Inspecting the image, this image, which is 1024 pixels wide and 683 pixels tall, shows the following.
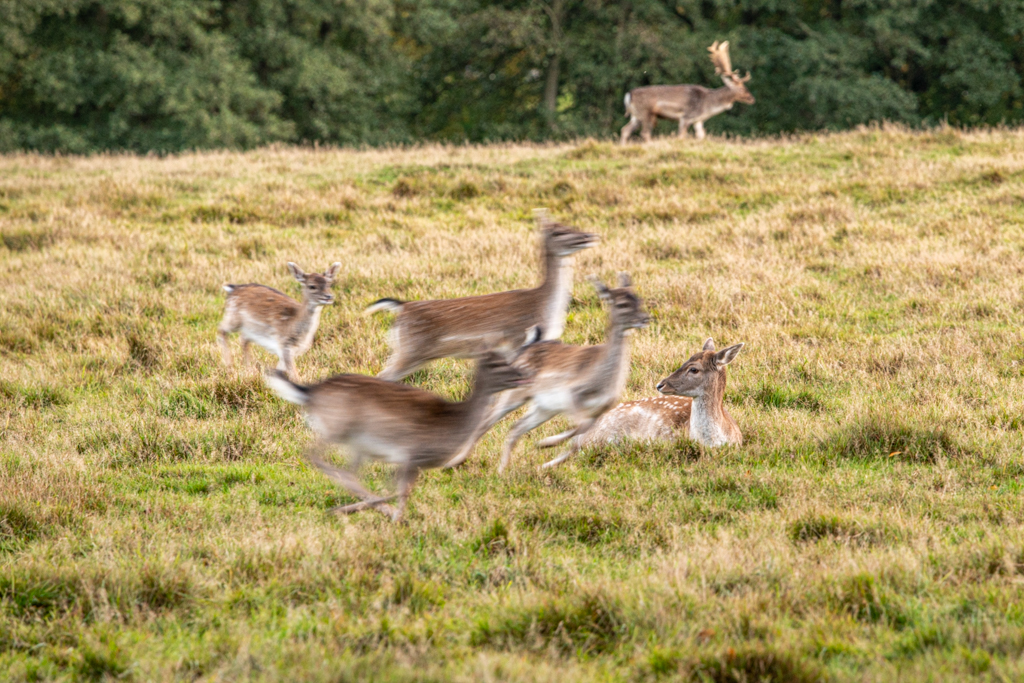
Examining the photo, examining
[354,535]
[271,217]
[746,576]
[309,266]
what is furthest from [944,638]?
[271,217]

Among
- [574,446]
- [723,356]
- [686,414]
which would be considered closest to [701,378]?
[723,356]

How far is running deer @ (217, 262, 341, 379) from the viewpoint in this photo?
8.27 m

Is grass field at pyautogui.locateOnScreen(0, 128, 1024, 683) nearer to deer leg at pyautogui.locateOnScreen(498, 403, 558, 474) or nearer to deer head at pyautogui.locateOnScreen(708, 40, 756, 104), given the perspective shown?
deer leg at pyautogui.locateOnScreen(498, 403, 558, 474)

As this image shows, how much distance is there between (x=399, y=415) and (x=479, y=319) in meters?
1.82

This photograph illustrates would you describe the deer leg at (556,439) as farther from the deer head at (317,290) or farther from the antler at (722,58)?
the antler at (722,58)

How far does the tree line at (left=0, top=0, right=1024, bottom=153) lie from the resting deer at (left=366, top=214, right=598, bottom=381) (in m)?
25.0

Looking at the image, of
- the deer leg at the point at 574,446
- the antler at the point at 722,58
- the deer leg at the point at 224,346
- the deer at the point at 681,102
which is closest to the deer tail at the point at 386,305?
the deer leg at the point at 574,446

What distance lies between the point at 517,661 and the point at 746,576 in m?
1.24

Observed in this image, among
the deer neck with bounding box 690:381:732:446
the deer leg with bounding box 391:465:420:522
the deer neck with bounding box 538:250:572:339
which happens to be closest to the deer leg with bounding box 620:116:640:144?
the deer neck with bounding box 538:250:572:339

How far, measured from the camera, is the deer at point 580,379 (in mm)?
5699

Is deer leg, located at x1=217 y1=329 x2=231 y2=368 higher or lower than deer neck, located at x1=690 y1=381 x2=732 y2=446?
lower

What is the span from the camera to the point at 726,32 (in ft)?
106

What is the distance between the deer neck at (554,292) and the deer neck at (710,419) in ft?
3.51

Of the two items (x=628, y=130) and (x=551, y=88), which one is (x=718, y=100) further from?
(x=551, y=88)
